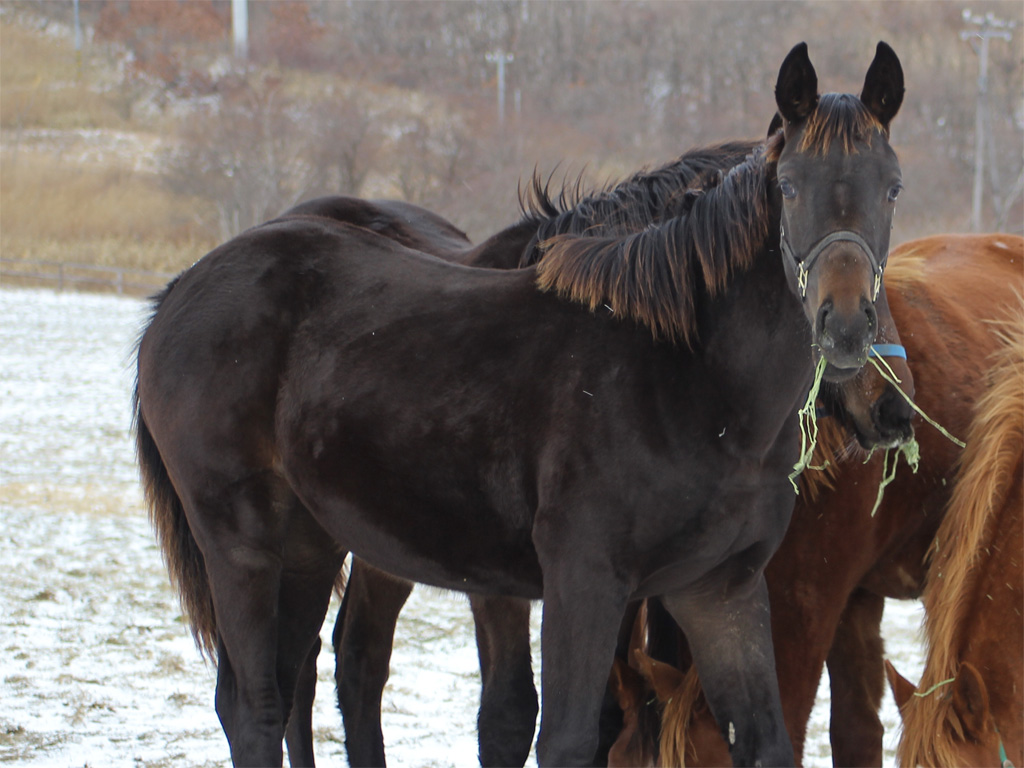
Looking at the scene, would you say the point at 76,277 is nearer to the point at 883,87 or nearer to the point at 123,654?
the point at 123,654

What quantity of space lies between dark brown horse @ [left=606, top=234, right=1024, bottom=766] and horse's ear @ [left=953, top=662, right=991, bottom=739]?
1.44 feet

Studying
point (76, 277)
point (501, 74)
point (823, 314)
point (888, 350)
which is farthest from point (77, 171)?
point (823, 314)

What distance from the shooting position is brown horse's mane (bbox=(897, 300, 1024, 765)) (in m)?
2.87

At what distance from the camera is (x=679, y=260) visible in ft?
8.13

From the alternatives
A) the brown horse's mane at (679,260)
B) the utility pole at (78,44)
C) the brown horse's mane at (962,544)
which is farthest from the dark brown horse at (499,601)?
the utility pole at (78,44)

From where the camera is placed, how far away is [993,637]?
2891mm

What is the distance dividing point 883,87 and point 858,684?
229 cm

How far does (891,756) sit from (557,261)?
2764 millimetres

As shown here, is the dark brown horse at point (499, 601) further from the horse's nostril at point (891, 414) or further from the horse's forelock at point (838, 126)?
the horse's forelock at point (838, 126)

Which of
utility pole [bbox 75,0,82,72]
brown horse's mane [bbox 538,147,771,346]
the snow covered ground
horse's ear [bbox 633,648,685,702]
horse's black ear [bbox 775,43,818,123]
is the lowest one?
the snow covered ground

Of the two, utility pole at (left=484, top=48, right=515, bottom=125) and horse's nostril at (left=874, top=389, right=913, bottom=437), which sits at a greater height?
utility pole at (left=484, top=48, right=515, bottom=125)

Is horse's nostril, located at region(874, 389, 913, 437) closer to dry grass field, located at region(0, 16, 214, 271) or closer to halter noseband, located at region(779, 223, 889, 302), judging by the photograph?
halter noseband, located at region(779, 223, 889, 302)

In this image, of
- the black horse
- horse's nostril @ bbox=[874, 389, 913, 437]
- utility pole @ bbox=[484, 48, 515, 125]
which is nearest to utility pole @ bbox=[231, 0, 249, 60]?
utility pole @ bbox=[484, 48, 515, 125]

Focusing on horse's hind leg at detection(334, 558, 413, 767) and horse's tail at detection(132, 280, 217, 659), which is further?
horse's hind leg at detection(334, 558, 413, 767)
